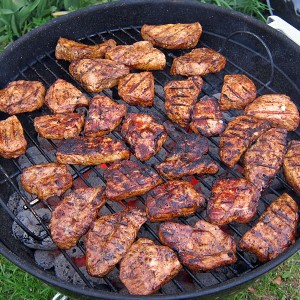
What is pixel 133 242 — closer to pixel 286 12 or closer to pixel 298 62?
pixel 298 62

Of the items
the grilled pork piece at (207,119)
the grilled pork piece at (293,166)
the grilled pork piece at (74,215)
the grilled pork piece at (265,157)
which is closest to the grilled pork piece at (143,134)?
the grilled pork piece at (207,119)

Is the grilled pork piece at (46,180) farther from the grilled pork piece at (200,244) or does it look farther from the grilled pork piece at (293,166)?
the grilled pork piece at (293,166)

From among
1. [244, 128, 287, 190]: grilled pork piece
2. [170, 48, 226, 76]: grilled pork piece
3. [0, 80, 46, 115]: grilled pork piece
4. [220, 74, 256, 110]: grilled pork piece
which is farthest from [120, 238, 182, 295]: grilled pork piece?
[170, 48, 226, 76]: grilled pork piece

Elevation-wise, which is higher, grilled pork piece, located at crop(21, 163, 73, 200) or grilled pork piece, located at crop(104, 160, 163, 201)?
grilled pork piece, located at crop(21, 163, 73, 200)

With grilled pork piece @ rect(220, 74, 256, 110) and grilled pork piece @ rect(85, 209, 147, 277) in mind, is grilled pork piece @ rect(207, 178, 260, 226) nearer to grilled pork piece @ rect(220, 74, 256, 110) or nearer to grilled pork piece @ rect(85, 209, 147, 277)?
grilled pork piece @ rect(85, 209, 147, 277)

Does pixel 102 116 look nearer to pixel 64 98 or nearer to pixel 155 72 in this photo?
pixel 64 98
